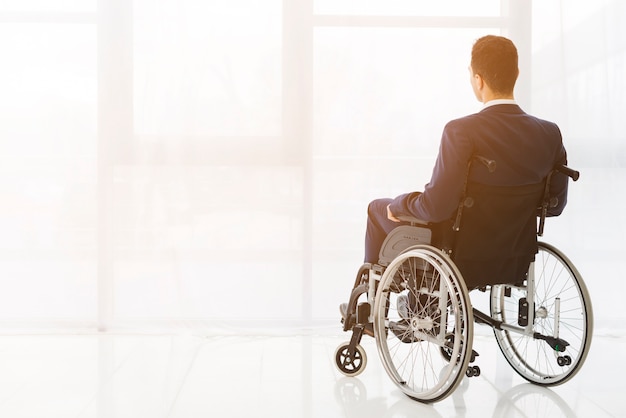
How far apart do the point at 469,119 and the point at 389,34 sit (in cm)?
128

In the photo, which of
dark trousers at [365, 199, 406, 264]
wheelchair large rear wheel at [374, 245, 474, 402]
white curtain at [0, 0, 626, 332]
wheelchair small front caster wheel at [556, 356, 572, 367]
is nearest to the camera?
wheelchair large rear wheel at [374, 245, 474, 402]

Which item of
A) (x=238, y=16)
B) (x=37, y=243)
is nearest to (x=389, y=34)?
(x=238, y=16)

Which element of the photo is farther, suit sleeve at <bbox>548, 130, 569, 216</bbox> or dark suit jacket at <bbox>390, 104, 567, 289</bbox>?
suit sleeve at <bbox>548, 130, 569, 216</bbox>

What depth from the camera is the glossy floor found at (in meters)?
2.09

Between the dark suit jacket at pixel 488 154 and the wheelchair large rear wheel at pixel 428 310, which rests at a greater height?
the dark suit jacket at pixel 488 154

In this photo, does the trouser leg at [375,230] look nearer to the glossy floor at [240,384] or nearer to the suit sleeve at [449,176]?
the suit sleeve at [449,176]

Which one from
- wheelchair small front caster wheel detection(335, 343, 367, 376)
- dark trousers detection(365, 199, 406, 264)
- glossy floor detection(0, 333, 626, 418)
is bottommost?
glossy floor detection(0, 333, 626, 418)

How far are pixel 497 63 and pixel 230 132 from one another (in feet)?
4.70

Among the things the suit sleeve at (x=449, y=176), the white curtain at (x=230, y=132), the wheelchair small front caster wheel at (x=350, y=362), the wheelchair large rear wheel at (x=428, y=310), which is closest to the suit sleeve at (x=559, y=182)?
the suit sleeve at (x=449, y=176)

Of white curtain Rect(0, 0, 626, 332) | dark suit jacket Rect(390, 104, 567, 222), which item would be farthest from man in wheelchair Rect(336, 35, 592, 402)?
white curtain Rect(0, 0, 626, 332)

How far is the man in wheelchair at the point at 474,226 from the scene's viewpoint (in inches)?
78.6

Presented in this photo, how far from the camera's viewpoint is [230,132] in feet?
10.5

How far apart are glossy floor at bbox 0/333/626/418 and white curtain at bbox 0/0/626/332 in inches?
10.3

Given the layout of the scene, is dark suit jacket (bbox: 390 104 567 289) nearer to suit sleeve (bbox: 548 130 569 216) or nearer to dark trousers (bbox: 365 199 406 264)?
suit sleeve (bbox: 548 130 569 216)
